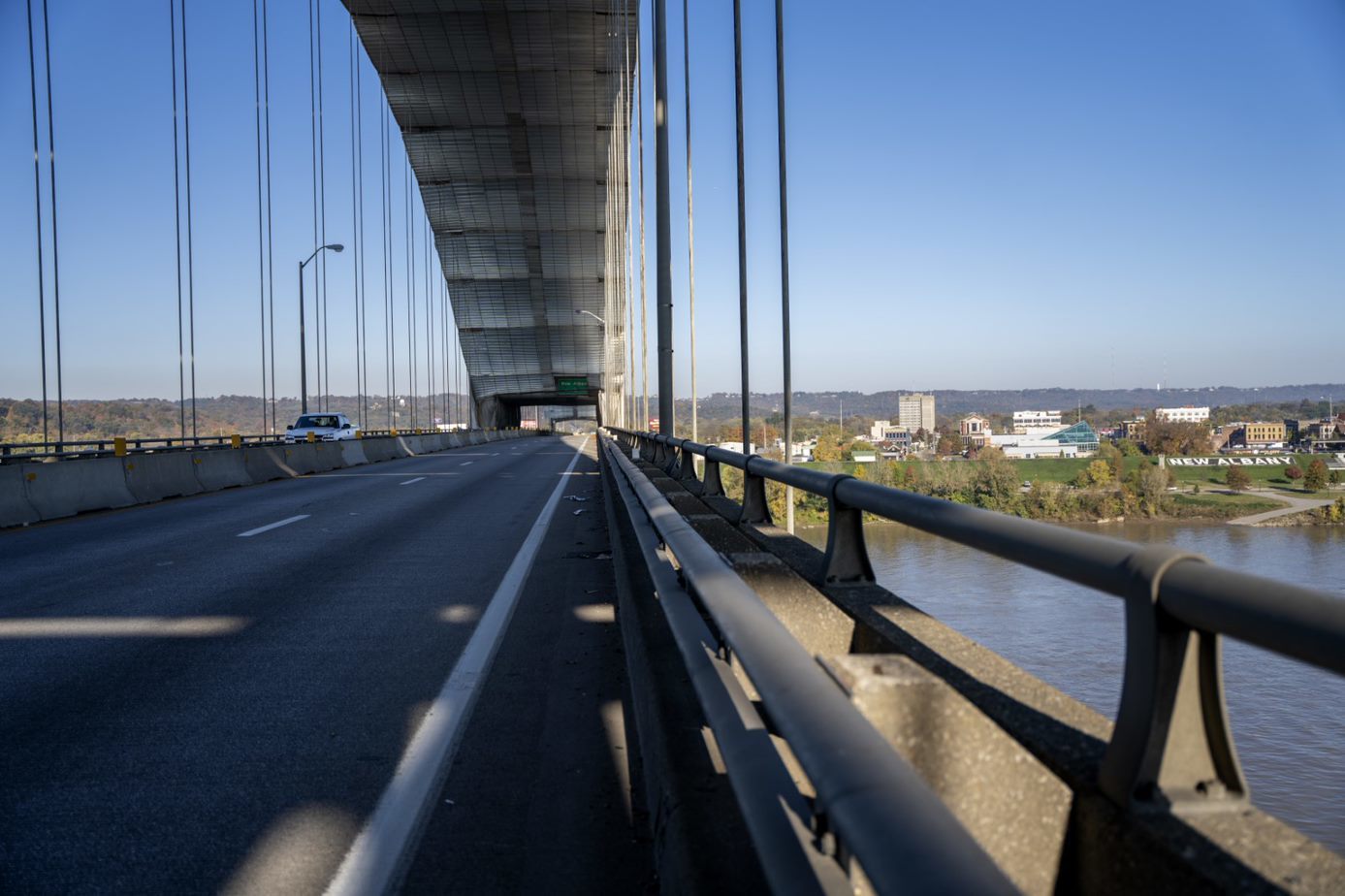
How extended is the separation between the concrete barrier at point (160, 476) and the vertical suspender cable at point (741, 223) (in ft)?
37.3

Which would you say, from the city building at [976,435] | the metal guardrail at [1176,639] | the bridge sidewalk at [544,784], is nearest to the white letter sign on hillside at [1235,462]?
the city building at [976,435]

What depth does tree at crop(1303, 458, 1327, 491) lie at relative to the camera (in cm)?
805

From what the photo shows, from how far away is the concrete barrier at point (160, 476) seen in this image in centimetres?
1831

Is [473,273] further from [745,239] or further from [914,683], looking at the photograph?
[914,683]

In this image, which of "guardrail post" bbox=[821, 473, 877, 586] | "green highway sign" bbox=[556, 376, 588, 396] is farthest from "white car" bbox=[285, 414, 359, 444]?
"green highway sign" bbox=[556, 376, 588, 396]

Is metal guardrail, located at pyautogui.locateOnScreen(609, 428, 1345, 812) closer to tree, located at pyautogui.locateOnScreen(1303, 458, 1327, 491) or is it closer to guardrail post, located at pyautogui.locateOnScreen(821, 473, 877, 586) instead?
guardrail post, located at pyautogui.locateOnScreen(821, 473, 877, 586)

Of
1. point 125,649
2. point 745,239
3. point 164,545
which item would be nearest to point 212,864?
point 125,649

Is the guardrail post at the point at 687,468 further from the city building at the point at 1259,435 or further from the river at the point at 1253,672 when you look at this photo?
the city building at the point at 1259,435

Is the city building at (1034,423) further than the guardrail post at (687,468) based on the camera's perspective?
Yes

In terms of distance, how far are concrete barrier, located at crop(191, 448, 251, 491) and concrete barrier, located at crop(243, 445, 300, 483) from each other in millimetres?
302

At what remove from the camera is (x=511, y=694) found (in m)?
5.38

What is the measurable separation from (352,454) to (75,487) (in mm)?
17502

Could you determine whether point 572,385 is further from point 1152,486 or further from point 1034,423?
point 1152,486

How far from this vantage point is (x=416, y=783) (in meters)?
4.04
